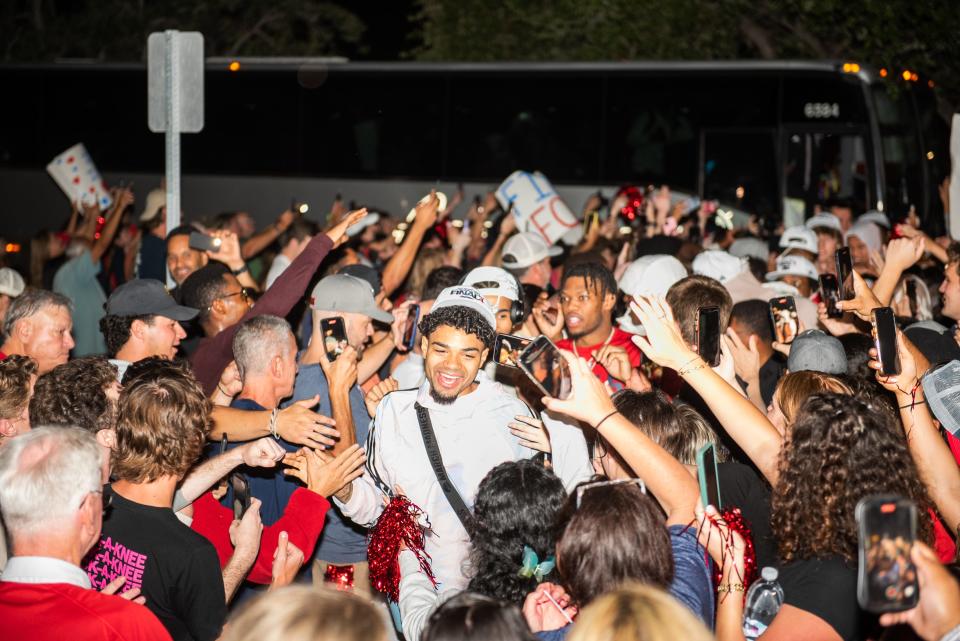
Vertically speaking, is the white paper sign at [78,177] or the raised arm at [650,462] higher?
the white paper sign at [78,177]

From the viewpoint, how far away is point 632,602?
254cm

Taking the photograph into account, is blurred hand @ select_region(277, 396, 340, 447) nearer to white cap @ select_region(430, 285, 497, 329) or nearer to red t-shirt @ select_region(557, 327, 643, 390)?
white cap @ select_region(430, 285, 497, 329)

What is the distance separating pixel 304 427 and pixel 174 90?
11.3 ft

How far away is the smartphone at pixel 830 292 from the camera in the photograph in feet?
20.9

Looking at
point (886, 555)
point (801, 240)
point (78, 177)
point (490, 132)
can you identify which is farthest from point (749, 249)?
point (78, 177)

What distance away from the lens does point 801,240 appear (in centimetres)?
1014

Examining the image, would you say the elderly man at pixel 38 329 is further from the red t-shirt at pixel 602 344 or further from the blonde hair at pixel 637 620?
the blonde hair at pixel 637 620

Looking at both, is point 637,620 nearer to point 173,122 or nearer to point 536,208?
point 173,122

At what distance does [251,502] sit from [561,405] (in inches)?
52.4

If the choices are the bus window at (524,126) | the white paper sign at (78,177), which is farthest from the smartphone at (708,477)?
the bus window at (524,126)

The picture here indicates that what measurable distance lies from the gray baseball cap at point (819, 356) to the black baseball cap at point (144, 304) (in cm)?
343

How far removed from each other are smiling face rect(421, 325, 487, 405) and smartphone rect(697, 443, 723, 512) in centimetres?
131

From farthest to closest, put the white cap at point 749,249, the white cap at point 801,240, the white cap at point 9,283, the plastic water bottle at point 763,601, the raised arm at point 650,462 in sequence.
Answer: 1. the white cap at point 749,249
2. the white cap at point 801,240
3. the white cap at point 9,283
4. the raised arm at point 650,462
5. the plastic water bottle at point 763,601

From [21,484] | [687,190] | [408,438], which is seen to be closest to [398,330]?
[408,438]
